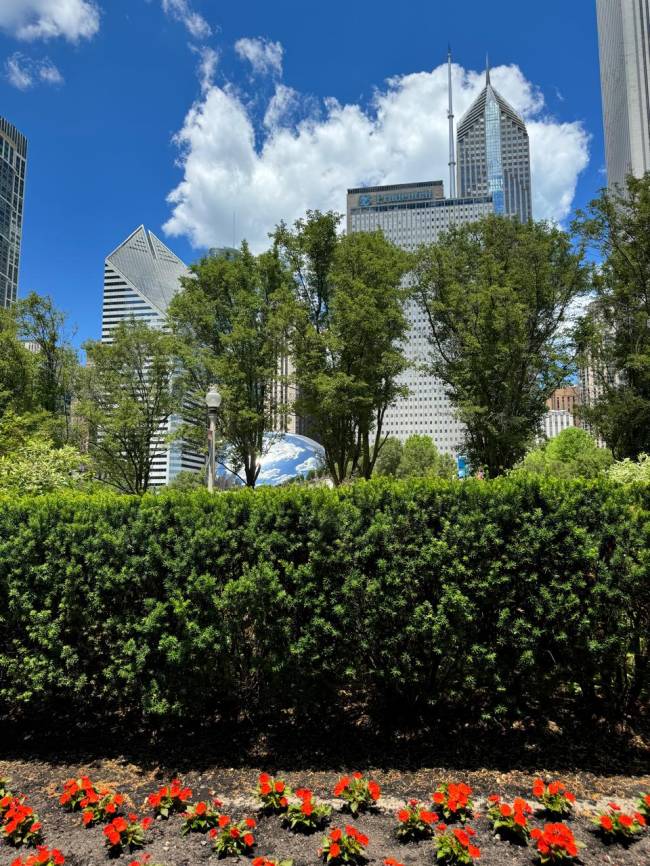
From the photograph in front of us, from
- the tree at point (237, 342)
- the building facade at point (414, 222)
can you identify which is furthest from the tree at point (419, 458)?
the building facade at point (414, 222)

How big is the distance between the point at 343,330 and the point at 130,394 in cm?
1288

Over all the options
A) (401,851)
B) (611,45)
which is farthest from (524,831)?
(611,45)

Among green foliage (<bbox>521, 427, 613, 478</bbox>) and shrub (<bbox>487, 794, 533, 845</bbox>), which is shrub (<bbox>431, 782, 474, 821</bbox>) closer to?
shrub (<bbox>487, 794, 533, 845</bbox>)

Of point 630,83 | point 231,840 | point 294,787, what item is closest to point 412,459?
point 294,787

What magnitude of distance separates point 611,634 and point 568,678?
582mm

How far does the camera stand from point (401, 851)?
3.47 m

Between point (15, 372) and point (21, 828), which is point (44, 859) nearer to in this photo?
point (21, 828)

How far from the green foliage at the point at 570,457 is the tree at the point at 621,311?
4.64 feet

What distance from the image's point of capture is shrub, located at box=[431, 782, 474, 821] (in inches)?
147

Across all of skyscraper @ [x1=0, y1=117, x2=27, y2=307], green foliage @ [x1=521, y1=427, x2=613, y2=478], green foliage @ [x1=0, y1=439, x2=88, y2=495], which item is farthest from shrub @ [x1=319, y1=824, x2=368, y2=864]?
skyscraper @ [x1=0, y1=117, x2=27, y2=307]

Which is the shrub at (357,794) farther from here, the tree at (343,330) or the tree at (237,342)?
the tree at (237,342)

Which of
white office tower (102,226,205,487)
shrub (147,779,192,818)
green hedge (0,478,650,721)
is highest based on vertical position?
white office tower (102,226,205,487)

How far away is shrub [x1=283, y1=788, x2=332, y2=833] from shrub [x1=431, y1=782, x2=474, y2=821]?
814 millimetres

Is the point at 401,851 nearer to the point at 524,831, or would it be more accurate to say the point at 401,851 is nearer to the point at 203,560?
the point at 524,831
